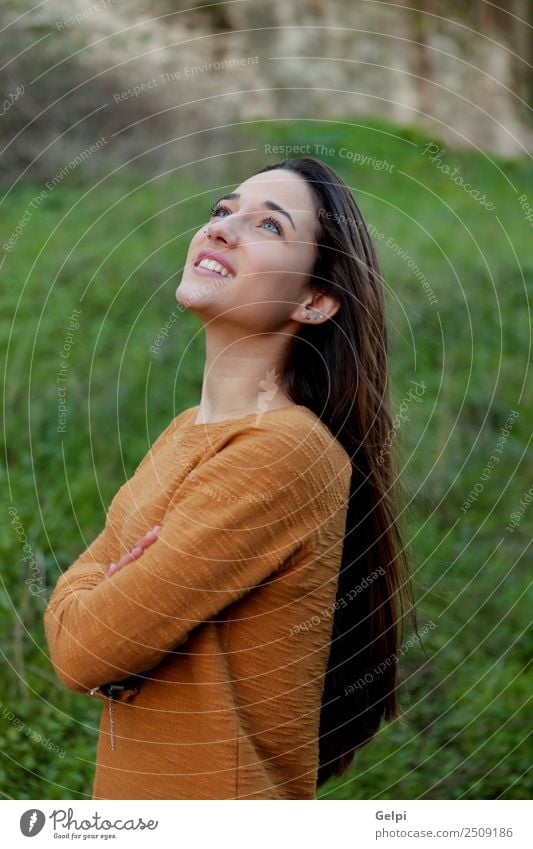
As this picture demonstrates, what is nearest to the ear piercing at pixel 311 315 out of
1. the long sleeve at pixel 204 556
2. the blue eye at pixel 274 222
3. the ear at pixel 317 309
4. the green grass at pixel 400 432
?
the ear at pixel 317 309

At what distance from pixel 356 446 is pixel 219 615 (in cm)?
37

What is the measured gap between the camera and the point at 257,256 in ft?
4.92

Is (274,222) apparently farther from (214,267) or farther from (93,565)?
(93,565)

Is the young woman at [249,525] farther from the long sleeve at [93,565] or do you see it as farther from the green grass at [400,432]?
the green grass at [400,432]

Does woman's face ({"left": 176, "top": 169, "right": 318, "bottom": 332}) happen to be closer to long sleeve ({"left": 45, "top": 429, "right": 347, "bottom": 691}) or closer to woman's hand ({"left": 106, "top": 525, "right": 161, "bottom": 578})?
long sleeve ({"left": 45, "top": 429, "right": 347, "bottom": 691})

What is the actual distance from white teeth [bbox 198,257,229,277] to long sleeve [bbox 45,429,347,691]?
0.24 meters

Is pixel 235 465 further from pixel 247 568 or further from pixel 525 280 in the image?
pixel 525 280

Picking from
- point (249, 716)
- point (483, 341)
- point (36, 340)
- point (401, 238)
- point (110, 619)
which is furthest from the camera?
point (401, 238)

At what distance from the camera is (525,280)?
18.4ft

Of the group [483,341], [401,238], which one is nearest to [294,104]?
[401,238]

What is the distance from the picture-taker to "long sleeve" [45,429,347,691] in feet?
4.45

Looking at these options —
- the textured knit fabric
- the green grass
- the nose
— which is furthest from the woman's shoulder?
the green grass

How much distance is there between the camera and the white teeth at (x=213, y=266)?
4.88 ft

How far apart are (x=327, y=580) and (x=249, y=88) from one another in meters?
5.97
